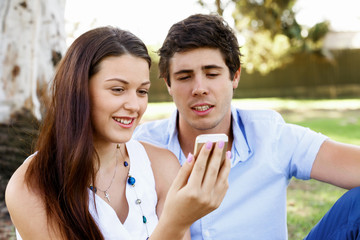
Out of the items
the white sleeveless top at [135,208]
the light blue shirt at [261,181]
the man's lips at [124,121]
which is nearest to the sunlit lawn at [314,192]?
the light blue shirt at [261,181]

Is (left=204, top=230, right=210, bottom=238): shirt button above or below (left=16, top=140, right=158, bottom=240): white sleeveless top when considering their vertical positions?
below

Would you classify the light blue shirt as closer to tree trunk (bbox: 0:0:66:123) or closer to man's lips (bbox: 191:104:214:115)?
man's lips (bbox: 191:104:214:115)

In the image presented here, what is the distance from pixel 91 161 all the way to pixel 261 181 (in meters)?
1.08

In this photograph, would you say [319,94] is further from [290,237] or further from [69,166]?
[69,166]

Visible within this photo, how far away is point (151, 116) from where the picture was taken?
38.1 ft

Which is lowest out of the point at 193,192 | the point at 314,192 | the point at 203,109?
the point at 314,192

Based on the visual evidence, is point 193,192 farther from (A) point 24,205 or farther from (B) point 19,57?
(B) point 19,57

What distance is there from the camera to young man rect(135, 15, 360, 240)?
2316mm

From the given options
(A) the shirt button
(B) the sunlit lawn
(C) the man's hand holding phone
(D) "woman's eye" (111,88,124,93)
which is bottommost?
(B) the sunlit lawn

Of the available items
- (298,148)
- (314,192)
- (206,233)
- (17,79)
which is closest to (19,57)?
(17,79)

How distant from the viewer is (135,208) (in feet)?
6.98

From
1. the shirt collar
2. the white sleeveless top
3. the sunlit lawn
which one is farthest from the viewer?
the sunlit lawn

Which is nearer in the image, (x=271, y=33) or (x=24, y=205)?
(x=24, y=205)

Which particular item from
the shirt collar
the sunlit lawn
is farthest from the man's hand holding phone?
the sunlit lawn
